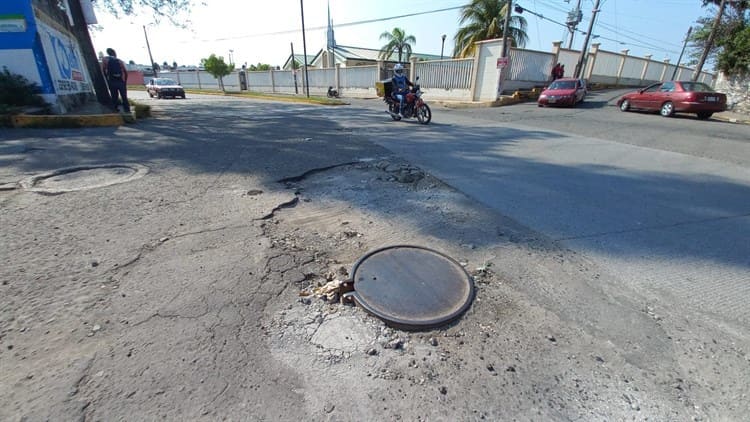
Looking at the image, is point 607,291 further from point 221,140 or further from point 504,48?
point 504,48

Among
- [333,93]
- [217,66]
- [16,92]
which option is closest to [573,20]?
[333,93]

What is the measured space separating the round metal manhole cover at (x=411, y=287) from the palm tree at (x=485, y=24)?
25.6 metres

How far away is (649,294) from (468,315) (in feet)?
4.62

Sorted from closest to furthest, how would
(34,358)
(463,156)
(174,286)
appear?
(34,358) < (174,286) < (463,156)

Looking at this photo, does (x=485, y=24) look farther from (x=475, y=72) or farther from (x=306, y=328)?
(x=306, y=328)

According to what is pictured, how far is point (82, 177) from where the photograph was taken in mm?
4461

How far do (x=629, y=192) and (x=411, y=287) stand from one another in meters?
3.93

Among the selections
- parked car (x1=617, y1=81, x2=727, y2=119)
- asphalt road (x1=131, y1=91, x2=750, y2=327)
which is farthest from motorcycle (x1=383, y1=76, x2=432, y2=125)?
parked car (x1=617, y1=81, x2=727, y2=119)

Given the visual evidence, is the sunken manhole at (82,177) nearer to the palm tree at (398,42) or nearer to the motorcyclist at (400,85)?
the motorcyclist at (400,85)

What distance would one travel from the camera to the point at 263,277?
8.09 ft

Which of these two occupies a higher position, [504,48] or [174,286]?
[504,48]

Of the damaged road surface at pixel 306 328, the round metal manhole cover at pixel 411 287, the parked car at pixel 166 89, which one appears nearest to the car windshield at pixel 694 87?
the damaged road surface at pixel 306 328

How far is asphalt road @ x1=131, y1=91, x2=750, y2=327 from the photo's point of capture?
104 inches

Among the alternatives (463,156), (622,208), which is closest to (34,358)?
(622,208)
